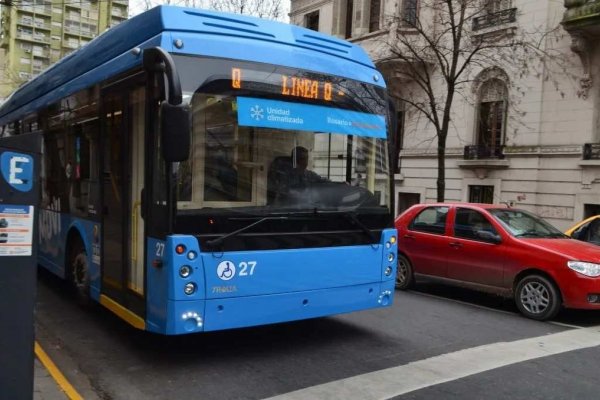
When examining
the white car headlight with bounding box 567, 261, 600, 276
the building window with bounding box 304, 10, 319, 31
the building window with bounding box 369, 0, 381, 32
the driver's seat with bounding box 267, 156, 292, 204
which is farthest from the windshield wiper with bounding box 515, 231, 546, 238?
the building window with bounding box 304, 10, 319, 31

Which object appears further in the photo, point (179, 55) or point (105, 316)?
point (105, 316)

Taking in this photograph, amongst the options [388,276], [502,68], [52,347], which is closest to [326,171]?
[388,276]

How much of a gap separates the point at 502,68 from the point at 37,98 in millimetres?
14384

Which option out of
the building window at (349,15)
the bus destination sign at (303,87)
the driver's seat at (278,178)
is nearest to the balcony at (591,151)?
the building window at (349,15)

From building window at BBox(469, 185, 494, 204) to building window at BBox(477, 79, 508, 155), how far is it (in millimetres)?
1206

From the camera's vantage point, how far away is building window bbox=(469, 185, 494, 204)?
1872 cm

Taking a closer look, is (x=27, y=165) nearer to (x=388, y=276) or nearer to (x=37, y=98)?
(x=388, y=276)

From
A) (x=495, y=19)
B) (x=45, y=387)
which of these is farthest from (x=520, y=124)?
(x=45, y=387)

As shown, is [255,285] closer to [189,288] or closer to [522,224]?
[189,288]

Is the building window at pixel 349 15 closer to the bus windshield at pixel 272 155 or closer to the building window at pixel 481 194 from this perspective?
the building window at pixel 481 194

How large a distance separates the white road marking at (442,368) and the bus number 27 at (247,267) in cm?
107

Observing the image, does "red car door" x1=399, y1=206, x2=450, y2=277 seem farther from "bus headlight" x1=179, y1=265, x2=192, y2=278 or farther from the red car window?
"bus headlight" x1=179, y1=265, x2=192, y2=278

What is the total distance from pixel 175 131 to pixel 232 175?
32.0 inches

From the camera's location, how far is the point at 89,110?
6.38 metres
